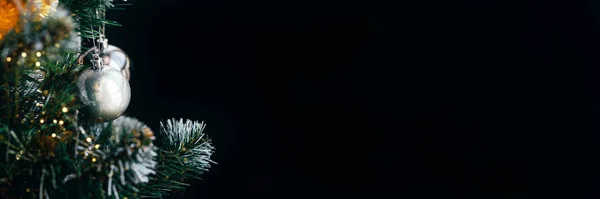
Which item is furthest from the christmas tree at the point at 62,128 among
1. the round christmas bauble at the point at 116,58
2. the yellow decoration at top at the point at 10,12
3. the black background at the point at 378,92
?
the black background at the point at 378,92

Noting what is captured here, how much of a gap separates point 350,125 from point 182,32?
390mm

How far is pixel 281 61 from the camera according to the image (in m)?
1.16

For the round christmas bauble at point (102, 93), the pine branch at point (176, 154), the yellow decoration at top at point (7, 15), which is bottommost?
the pine branch at point (176, 154)

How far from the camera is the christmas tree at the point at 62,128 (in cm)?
34

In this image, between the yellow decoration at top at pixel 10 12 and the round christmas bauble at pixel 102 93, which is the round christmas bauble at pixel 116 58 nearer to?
the round christmas bauble at pixel 102 93

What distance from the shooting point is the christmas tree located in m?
0.34

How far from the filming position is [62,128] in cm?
39

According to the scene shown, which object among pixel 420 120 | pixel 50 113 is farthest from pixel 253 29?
pixel 50 113

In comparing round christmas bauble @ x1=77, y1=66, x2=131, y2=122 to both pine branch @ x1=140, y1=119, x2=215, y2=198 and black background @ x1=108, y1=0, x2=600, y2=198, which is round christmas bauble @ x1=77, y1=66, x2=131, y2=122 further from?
black background @ x1=108, y1=0, x2=600, y2=198

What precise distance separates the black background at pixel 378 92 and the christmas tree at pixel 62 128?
0.67m

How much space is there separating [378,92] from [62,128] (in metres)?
0.80

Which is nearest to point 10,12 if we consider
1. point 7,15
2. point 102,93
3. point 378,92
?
point 7,15

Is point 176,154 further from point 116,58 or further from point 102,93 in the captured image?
point 116,58

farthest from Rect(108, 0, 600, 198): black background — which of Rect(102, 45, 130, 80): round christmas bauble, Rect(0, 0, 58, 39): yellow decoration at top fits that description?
Rect(0, 0, 58, 39): yellow decoration at top
